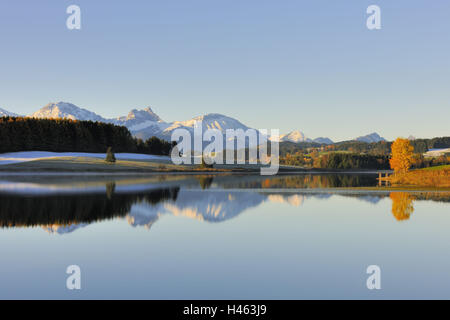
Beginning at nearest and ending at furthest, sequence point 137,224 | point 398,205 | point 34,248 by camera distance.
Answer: point 34,248, point 137,224, point 398,205

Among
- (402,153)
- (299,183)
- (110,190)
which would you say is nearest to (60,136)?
(299,183)

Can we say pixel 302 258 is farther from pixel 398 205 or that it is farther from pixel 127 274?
pixel 398 205

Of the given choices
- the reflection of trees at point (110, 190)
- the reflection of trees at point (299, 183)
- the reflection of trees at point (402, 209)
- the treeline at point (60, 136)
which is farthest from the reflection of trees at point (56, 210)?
A: the treeline at point (60, 136)

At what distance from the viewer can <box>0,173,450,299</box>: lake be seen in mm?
12695

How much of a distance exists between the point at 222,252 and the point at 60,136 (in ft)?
517

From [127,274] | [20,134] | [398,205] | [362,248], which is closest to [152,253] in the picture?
[127,274]

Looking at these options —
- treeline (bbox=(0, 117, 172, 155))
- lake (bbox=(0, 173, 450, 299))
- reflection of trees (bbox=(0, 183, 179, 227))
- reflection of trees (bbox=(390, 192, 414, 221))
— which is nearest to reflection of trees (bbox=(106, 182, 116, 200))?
reflection of trees (bbox=(0, 183, 179, 227))

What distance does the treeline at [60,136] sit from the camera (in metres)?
147

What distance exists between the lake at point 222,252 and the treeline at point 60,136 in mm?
131360

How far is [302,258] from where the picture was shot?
54.3ft

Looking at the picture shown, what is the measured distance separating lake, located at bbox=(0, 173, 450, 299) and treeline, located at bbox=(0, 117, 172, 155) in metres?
131

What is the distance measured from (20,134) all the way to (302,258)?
155 metres

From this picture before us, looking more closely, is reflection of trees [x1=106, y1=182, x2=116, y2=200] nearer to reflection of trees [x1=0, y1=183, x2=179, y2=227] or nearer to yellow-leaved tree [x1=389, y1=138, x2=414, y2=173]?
reflection of trees [x1=0, y1=183, x2=179, y2=227]

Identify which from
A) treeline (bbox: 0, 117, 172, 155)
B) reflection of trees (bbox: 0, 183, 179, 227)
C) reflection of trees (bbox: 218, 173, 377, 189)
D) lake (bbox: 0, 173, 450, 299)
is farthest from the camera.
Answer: treeline (bbox: 0, 117, 172, 155)
